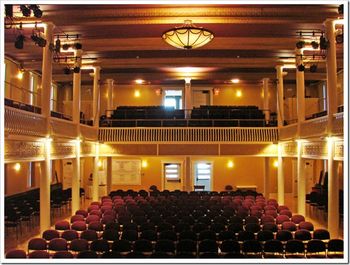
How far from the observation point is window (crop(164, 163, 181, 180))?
25.4 metres

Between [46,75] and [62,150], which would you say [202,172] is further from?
[46,75]

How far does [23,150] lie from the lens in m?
11.4

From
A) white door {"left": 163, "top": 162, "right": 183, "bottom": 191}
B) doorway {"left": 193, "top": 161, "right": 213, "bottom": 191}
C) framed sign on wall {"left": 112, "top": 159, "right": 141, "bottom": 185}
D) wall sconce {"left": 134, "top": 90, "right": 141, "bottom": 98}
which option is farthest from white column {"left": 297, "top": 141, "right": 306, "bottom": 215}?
wall sconce {"left": 134, "top": 90, "right": 141, "bottom": 98}

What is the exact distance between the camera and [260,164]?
25906 mm

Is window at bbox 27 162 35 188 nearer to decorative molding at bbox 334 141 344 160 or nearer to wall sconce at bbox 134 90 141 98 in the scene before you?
wall sconce at bbox 134 90 141 98

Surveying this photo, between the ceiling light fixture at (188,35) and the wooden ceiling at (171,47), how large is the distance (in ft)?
1.99

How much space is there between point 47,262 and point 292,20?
10.7m

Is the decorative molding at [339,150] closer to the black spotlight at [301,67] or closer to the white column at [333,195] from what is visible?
the white column at [333,195]

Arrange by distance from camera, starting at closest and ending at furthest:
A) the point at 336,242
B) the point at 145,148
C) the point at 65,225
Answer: the point at 336,242
the point at 65,225
the point at 145,148

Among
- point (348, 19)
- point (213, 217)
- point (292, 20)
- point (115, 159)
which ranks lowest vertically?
point (213, 217)

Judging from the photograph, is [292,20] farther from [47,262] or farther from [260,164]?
[260,164]

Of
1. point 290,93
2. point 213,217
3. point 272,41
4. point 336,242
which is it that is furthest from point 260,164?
point 336,242

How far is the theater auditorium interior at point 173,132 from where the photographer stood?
10.4 m

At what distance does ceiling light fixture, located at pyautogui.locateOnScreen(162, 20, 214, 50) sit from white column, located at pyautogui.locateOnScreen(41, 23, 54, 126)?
406cm
